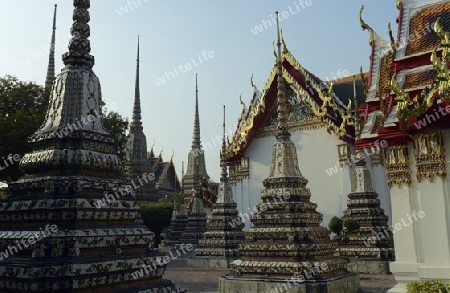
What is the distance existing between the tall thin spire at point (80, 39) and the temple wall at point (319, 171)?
49.2ft

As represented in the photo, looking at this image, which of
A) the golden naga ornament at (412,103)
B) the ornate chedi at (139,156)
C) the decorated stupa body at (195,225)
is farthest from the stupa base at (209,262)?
the ornate chedi at (139,156)

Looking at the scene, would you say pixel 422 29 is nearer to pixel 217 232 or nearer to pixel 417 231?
pixel 417 231

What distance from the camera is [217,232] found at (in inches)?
675

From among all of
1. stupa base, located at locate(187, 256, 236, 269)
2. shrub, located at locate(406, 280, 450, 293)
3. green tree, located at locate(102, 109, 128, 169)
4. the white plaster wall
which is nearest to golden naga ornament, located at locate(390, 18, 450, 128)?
shrub, located at locate(406, 280, 450, 293)

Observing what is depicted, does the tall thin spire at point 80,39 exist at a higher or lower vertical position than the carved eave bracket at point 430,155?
higher

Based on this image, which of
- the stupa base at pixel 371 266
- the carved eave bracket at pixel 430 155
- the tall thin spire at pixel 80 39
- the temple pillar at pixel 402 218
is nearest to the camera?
the tall thin spire at pixel 80 39

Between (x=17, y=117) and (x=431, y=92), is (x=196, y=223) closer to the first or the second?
(x=17, y=117)

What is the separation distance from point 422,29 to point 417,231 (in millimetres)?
3811

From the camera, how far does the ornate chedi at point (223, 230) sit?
658 inches

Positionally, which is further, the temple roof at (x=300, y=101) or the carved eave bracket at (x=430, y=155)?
the temple roof at (x=300, y=101)

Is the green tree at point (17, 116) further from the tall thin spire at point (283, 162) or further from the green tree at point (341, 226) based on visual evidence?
the green tree at point (341, 226)

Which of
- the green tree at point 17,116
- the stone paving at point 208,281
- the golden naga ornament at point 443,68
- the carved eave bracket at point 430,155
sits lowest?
the stone paving at point 208,281

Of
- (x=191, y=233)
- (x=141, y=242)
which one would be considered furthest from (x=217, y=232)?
(x=141, y=242)

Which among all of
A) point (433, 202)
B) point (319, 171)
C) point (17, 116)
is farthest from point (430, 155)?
point (17, 116)
